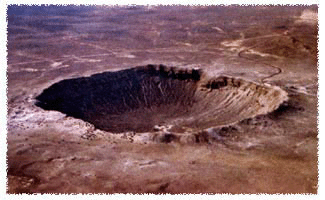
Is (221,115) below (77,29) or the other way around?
below

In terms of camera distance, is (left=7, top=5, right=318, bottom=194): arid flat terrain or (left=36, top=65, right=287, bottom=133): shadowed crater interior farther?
(left=36, top=65, right=287, bottom=133): shadowed crater interior

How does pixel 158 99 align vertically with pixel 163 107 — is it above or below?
above

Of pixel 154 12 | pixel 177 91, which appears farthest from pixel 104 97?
pixel 154 12

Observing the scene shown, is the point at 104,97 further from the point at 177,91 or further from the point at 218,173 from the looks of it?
the point at 218,173

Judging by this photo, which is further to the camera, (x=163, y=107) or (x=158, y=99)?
(x=158, y=99)
